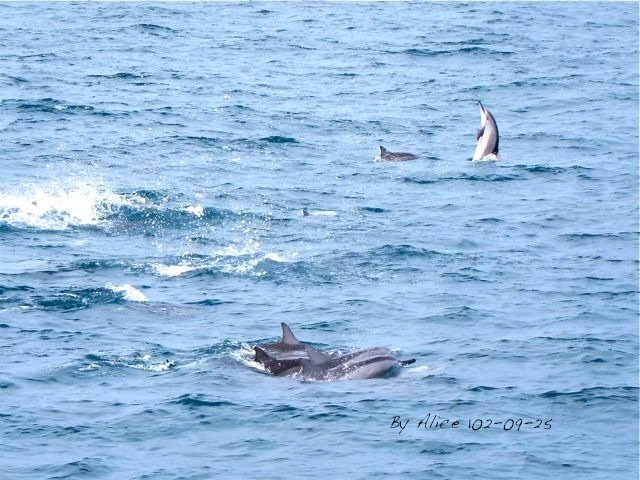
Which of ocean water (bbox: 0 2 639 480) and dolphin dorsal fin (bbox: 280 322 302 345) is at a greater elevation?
dolphin dorsal fin (bbox: 280 322 302 345)

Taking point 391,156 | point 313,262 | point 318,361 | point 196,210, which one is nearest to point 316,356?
point 318,361

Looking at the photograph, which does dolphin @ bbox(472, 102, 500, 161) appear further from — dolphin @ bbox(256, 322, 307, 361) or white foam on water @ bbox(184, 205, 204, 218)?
dolphin @ bbox(256, 322, 307, 361)

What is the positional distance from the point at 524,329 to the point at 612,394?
3.34m

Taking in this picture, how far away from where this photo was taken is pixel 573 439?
17.5 metres

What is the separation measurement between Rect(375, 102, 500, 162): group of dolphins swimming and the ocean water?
45 cm

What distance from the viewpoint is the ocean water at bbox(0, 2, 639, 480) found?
57.7 ft

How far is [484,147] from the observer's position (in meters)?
36.5

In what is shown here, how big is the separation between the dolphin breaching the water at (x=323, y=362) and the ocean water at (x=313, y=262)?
26 cm

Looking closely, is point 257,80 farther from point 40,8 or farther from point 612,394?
point 612,394

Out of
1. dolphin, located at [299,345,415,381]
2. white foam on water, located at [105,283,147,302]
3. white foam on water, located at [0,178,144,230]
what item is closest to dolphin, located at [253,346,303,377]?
dolphin, located at [299,345,415,381]

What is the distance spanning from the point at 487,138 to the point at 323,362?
58.2 ft

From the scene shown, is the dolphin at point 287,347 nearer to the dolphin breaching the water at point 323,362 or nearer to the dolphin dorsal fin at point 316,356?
the dolphin breaching the water at point 323,362

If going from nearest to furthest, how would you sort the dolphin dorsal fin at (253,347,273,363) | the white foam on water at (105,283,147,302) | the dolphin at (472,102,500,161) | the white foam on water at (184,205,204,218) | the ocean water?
the ocean water, the dolphin dorsal fin at (253,347,273,363), the white foam on water at (105,283,147,302), the white foam on water at (184,205,204,218), the dolphin at (472,102,500,161)

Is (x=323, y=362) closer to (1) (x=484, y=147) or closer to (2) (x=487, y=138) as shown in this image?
(2) (x=487, y=138)
